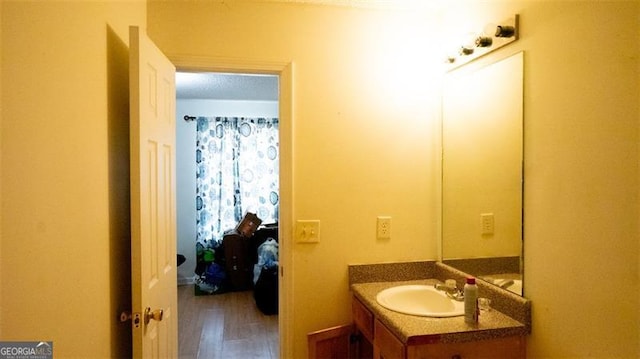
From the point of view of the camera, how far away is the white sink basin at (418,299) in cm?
177

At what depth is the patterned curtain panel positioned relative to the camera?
15.5 ft

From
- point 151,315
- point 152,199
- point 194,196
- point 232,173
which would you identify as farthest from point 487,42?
point 194,196

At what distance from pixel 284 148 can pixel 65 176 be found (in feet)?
3.45

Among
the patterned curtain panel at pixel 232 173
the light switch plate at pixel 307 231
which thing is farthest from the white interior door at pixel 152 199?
the patterned curtain panel at pixel 232 173

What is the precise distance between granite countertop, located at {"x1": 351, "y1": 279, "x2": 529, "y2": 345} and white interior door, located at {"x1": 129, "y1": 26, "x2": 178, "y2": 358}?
0.94 m

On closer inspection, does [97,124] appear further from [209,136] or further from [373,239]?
[209,136]

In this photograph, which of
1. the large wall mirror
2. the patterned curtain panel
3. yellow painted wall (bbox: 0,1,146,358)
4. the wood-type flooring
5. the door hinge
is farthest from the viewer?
the patterned curtain panel

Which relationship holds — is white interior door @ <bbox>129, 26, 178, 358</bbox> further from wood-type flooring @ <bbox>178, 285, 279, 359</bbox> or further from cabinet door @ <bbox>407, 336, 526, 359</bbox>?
wood-type flooring @ <bbox>178, 285, 279, 359</bbox>

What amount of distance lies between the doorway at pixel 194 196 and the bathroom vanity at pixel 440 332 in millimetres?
1350

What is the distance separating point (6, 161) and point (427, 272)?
1903 mm

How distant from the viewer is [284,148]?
1949 mm

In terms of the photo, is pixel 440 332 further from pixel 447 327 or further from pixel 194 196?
pixel 194 196

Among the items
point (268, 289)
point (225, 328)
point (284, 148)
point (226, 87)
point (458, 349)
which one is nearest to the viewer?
point (458, 349)

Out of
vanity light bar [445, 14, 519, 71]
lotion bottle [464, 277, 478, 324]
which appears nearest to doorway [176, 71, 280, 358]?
vanity light bar [445, 14, 519, 71]
